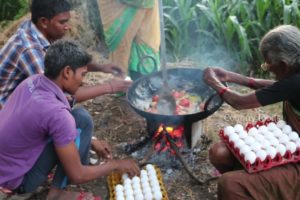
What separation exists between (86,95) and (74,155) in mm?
870

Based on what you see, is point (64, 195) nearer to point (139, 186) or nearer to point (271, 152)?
point (139, 186)

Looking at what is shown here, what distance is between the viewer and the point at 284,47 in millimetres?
2867

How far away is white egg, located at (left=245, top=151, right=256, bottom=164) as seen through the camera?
9.55 ft

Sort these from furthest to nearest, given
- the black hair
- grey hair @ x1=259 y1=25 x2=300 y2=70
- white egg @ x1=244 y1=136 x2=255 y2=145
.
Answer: the black hair < white egg @ x1=244 y1=136 x2=255 y2=145 < grey hair @ x1=259 y1=25 x2=300 y2=70

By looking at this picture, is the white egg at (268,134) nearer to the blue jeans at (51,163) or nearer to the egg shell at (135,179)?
the egg shell at (135,179)

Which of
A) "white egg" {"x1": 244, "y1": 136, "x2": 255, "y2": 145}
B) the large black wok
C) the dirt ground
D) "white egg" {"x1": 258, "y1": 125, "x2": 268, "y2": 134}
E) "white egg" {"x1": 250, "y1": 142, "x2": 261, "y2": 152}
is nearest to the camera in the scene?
"white egg" {"x1": 250, "y1": 142, "x2": 261, "y2": 152}

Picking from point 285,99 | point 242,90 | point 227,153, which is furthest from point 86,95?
point 242,90

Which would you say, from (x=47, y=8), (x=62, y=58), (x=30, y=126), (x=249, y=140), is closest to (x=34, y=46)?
(x=47, y=8)

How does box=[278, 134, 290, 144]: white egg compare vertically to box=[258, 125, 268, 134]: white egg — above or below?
above

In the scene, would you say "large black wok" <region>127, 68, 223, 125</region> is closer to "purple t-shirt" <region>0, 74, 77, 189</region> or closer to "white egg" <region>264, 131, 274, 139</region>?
"white egg" <region>264, 131, 274, 139</region>

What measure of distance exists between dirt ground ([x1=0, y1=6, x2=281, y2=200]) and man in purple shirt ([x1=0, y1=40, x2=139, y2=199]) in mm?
499

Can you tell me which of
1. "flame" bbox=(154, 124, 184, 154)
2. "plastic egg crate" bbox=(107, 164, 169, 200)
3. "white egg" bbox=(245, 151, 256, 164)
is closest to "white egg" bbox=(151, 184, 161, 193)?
"plastic egg crate" bbox=(107, 164, 169, 200)

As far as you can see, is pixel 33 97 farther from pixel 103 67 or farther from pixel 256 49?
pixel 256 49

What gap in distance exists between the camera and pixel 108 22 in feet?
15.2
